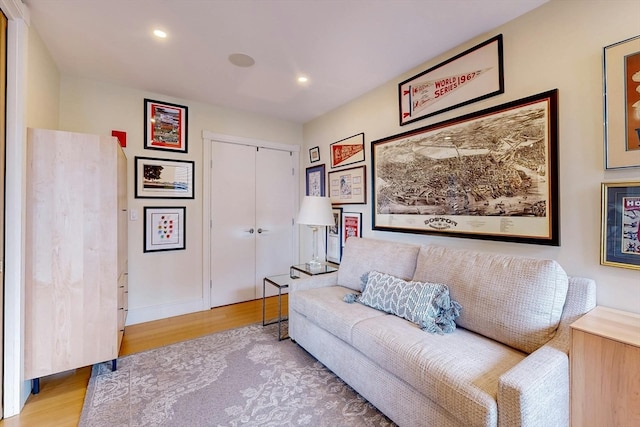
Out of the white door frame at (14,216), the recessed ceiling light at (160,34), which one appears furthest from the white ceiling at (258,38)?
the white door frame at (14,216)

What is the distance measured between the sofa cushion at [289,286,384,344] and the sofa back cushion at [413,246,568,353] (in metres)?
0.53

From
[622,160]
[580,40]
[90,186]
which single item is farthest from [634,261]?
[90,186]

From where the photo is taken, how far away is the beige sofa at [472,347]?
1.20 meters

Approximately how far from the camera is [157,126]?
10.5ft

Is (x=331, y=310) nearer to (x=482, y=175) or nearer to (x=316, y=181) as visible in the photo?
(x=482, y=175)

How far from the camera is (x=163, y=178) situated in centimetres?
322

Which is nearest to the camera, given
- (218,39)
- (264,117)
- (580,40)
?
(580,40)

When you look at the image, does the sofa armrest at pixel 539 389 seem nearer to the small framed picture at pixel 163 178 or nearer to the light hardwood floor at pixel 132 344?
the light hardwood floor at pixel 132 344

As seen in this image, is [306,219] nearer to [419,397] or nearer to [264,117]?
[264,117]

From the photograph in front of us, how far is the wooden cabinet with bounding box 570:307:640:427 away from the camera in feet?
3.70

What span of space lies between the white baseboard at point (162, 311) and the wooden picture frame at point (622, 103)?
3763 millimetres

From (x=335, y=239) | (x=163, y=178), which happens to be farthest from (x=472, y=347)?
(x=163, y=178)

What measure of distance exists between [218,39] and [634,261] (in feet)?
9.39

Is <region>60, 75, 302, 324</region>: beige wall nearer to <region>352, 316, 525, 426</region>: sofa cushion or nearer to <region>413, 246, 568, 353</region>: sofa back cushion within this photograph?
<region>352, 316, 525, 426</region>: sofa cushion
